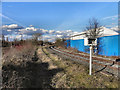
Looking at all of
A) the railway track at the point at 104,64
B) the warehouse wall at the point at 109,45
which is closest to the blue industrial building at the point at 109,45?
the warehouse wall at the point at 109,45

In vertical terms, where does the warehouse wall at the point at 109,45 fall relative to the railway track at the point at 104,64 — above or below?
above

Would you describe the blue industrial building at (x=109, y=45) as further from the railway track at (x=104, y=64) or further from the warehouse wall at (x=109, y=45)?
the railway track at (x=104, y=64)

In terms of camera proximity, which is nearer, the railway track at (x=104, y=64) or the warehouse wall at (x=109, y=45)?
the railway track at (x=104, y=64)

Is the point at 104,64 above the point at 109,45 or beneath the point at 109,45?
beneath

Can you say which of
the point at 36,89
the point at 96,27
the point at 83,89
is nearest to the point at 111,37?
the point at 96,27

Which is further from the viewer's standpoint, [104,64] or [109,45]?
[109,45]

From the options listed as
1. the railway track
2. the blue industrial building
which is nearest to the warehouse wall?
the blue industrial building

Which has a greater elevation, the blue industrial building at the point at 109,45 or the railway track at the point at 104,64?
the blue industrial building at the point at 109,45

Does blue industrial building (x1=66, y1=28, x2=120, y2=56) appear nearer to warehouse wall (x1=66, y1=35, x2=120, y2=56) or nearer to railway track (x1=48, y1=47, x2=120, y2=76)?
warehouse wall (x1=66, y1=35, x2=120, y2=56)

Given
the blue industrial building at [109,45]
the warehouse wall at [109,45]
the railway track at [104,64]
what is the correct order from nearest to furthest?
the railway track at [104,64] < the blue industrial building at [109,45] < the warehouse wall at [109,45]

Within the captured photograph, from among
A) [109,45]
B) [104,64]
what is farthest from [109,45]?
[104,64]

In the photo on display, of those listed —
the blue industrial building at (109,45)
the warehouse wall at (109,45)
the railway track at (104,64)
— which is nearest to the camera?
the railway track at (104,64)

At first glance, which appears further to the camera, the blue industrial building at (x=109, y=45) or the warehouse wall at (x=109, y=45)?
A: the warehouse wall at (x=109, y=45)

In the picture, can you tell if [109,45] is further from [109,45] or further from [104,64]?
[104,64]
